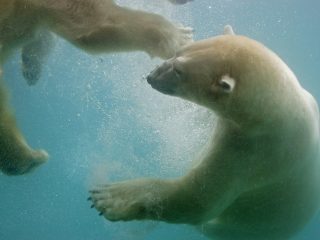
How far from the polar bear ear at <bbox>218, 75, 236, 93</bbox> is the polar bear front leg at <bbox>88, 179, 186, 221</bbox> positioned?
74 cm

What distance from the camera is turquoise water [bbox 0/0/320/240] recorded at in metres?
5.92

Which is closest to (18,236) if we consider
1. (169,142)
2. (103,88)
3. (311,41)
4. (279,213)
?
(103,88)

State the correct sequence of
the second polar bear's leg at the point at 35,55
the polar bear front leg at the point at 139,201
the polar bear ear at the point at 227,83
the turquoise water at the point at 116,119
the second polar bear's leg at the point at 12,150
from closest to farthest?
the polar bear ear at the point at 227,83 → the polar bear front leg at the point at 139,201 → the second polar bear's leg at the point at 12,150 → the second polar bear's leg at the point at 35,55 → the turquoise water at the point at 116,119

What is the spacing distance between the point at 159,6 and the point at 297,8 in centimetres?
1549

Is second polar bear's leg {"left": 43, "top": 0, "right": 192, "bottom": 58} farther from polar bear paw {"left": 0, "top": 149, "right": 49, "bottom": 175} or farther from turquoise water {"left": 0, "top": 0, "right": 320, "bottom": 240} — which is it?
polar bear paw {"left": 0, "top": 149, "right": 49, "bottom": 175}

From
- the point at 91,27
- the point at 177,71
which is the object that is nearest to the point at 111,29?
the point at 91,27

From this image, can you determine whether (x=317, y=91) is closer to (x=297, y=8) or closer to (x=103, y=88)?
(x=297, y=8)

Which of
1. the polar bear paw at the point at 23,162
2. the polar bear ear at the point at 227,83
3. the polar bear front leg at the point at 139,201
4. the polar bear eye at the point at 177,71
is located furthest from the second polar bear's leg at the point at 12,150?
the polar bear ear at the point at 227,83

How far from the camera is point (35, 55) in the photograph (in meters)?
4.12

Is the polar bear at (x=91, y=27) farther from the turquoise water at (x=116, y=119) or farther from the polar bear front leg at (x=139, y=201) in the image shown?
the polar bear front leg at (x=139, y=201)

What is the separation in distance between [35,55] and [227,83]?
2172mm

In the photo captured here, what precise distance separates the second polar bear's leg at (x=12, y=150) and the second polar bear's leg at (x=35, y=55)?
0.60 m

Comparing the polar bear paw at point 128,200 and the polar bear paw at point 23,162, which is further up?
the polar bear paw at point 23,162

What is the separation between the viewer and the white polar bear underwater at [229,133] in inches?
105
